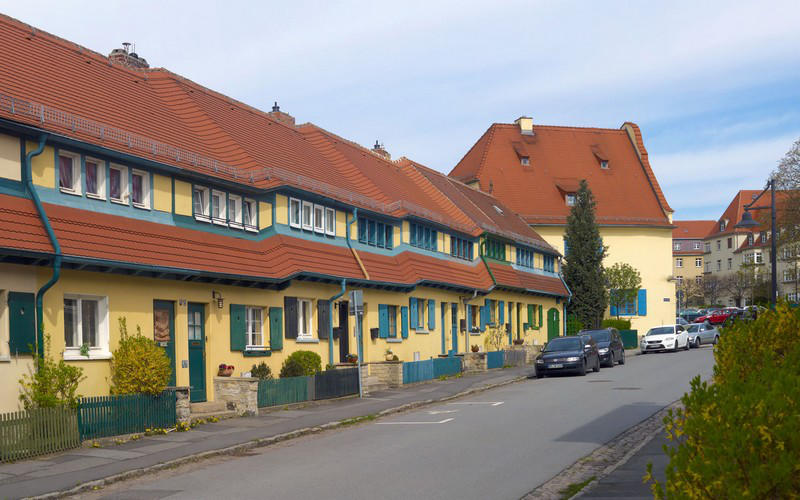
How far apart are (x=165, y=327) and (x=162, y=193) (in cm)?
303

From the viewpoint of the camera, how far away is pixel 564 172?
6719 cm

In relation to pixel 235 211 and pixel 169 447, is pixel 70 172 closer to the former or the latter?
pixel 235 211

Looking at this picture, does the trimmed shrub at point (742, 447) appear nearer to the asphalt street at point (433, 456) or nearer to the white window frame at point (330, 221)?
the asphalt street at point (433, 456)

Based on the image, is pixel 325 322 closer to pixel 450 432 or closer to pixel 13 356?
pixel 450 432

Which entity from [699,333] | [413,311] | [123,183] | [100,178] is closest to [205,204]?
[123,183]

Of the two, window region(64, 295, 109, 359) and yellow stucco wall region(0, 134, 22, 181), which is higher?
yellow stucco wall region(0, 134, 22, 181)

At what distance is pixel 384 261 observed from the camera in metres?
30.0

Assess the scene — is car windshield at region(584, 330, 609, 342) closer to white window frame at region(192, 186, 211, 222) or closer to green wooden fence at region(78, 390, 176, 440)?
white window frame at region(192, 186, 211, 222)

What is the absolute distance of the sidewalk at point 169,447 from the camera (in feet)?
39.6

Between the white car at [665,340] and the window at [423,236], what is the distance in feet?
66.0

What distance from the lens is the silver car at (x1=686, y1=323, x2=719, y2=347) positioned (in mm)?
53850

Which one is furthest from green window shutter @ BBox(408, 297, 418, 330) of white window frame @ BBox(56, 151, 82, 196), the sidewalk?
white window frame @ BBox(56, 151, 82, 196)

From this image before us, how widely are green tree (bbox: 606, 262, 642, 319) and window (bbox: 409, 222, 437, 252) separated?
26704 mm

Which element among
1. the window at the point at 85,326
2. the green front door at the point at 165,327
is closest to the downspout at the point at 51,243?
the window at the point at 85,326
